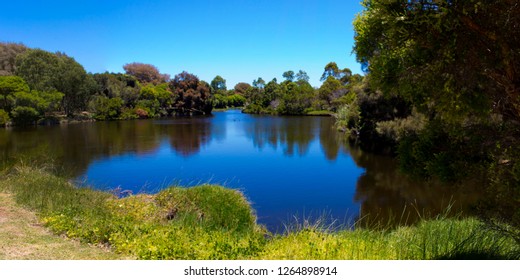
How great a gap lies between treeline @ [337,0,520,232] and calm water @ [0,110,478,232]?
7.16ft

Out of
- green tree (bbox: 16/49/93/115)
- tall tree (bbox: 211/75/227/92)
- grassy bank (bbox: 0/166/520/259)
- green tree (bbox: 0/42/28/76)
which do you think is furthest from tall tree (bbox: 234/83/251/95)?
grassy bank (bbox: 0/166/520/259)

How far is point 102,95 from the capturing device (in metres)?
52.8

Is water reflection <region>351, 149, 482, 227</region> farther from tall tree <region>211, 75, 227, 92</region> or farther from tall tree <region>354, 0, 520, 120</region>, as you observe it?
tall tree <region>211, 75, 227, 92</region>

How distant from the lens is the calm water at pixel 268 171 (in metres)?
11.6

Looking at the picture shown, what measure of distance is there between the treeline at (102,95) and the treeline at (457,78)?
42.0 meters

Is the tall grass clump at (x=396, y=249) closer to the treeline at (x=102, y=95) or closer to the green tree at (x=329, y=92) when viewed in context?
the treeline at (x=102, y=95)

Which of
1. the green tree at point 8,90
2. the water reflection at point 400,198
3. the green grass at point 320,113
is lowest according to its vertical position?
the water reflection at point 400,198

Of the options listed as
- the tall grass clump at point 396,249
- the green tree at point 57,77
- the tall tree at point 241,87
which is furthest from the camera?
the tall tree at point 241,87

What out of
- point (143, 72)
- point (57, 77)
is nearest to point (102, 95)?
point (57, 77)

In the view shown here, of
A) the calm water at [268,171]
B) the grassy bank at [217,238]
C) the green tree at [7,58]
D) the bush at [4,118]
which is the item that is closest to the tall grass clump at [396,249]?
the grassy bank at [217,238]

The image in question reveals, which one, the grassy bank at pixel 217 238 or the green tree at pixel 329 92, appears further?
the green tree at pixel 329 92

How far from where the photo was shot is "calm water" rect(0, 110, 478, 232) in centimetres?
1163

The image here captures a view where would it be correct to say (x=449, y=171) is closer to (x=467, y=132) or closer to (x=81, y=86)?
(x=467, y=132)

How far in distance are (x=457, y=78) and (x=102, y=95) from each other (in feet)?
182
